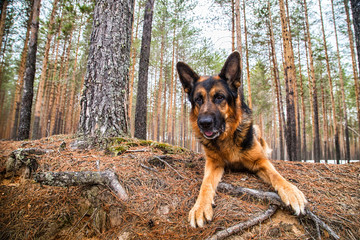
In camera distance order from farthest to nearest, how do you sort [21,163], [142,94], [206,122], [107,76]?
1. [142,94]
2. [107,76]
3. [21,163]
4. [206,122]

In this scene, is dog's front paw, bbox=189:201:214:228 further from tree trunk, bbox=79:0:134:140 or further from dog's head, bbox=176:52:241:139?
tree trunk, bbox=79:0:134:140

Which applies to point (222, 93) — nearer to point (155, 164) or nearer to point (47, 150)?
point (155, 164)

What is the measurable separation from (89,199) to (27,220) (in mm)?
654

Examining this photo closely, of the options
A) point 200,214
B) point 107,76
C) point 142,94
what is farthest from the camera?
point 142,94

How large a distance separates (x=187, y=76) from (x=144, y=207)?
2.26 m

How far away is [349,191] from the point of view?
2.30 metres

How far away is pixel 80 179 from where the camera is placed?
1979 mm

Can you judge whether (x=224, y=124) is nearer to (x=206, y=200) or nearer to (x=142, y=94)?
(x=206, y=200)

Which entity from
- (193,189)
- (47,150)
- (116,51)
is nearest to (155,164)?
(193,189)

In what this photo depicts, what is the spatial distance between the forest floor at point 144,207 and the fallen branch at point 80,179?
7 cm

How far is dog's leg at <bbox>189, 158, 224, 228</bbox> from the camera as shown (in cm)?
165

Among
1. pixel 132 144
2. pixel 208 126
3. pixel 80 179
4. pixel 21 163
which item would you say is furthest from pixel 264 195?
pixel 21 163

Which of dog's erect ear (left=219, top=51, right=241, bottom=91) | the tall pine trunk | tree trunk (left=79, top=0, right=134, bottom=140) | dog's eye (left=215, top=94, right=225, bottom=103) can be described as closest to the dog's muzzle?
dog's eye (left=215, top=94, right=225, bottom=103)

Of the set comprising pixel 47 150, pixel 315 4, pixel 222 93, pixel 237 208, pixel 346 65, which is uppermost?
pixel 315 4
